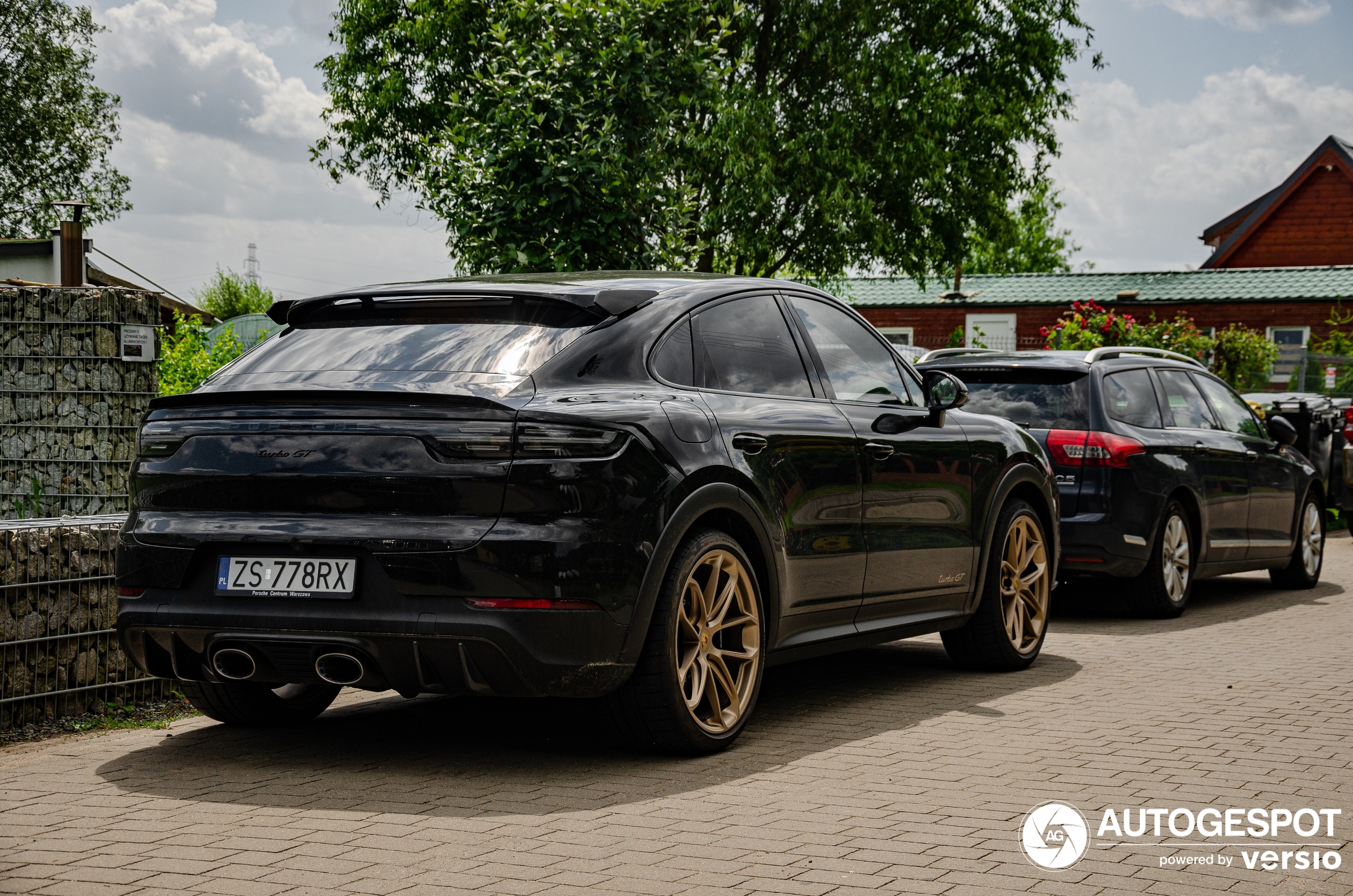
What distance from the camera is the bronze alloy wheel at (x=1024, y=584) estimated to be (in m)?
7.47

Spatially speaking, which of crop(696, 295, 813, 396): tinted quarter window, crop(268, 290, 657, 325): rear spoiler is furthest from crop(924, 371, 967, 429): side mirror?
crop(268, 290, 657, 325): rear spoiler

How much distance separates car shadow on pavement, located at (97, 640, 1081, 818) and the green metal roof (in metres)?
29.8

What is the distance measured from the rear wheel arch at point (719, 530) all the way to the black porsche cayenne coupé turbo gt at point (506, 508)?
0.03ft

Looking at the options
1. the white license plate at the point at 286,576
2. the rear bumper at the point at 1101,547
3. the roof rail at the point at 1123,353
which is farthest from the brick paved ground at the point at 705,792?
the roof rail at the point at 1123,353

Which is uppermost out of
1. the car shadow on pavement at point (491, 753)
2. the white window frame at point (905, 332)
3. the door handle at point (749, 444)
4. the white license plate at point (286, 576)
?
the white window frame at point (905, 332)

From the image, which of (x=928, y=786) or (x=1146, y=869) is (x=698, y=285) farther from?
(x=1146, y=869)

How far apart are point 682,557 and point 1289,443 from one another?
8170 mm

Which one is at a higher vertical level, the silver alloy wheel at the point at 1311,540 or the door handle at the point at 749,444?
the door handle at the point at 749,444

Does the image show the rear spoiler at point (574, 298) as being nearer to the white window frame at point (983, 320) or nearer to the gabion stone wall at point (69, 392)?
the gabion stone wall at point (69, 392)

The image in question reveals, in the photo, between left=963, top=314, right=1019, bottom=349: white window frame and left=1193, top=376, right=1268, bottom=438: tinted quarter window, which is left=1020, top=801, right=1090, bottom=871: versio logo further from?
left=963, top=314, right=1019, bottom=349: white window frame

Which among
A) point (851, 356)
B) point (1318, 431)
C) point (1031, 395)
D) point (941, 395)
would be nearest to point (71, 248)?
point (851, 356)

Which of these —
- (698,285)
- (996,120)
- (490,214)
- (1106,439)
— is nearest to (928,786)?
(698,285)

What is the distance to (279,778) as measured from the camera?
5023 mm

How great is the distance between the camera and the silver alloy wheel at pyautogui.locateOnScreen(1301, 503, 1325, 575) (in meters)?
12.0
